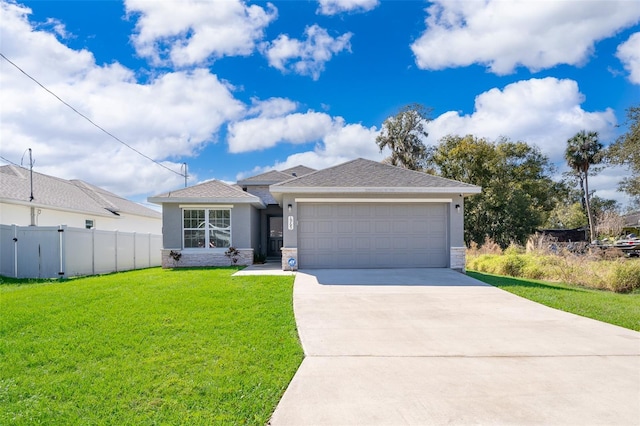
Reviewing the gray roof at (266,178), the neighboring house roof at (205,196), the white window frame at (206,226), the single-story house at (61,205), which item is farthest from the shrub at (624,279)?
the single-story house at (61,205)

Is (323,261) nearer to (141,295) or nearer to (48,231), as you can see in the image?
(141,295)

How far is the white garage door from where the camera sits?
A: 45.0 feet

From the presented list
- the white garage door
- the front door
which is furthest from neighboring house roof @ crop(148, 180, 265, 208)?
the front door

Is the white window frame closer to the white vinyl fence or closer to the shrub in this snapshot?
the white vinyl fence

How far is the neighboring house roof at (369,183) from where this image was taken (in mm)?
13281

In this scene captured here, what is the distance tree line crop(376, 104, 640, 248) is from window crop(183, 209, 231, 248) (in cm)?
1600

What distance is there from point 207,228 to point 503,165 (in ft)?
73.2

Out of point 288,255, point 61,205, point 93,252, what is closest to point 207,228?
point 93,252

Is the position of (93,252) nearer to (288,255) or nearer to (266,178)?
(288,255)

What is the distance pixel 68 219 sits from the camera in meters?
21.2

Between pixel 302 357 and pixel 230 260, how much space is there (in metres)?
11.1

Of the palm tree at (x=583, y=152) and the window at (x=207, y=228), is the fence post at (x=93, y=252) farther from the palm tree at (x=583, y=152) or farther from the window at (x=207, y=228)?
the palm tree at (x=583, y=152)

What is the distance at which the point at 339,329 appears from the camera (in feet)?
22.7

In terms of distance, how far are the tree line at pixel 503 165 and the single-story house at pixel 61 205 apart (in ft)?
67.1
